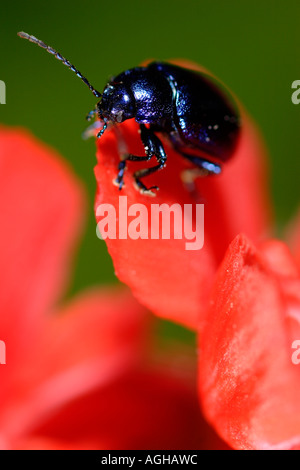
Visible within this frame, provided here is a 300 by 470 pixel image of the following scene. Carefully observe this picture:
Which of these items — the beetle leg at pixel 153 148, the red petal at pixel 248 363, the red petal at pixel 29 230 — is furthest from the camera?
the red petal at pixel 29 230

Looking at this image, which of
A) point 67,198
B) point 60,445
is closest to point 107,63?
point 67,198

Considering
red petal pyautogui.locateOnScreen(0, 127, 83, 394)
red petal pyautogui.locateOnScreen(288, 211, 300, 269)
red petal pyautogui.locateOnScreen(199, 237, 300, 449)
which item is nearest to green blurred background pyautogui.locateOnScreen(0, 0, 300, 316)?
red petal pyautogui.locateOnScreen(288, 211, 300, 269)

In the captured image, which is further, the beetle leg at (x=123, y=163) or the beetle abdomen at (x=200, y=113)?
the beetle abdomen at (x=200, y=113)

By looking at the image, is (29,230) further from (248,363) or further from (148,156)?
(248,363)

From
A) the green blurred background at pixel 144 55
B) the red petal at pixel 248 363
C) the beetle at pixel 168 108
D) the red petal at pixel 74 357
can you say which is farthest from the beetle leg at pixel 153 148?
the green blurred background at pixel 144 55

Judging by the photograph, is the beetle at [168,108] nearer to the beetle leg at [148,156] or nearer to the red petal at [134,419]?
the beetle leg at [148,156]

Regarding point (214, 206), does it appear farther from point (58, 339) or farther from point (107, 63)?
point (107, 63)

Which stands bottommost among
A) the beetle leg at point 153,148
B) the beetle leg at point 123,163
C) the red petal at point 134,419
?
the red petal at point 134,419

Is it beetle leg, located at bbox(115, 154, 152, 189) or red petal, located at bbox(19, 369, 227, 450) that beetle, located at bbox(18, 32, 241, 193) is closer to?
beetle leg, located at bbox(115, 154, 152, 189)
